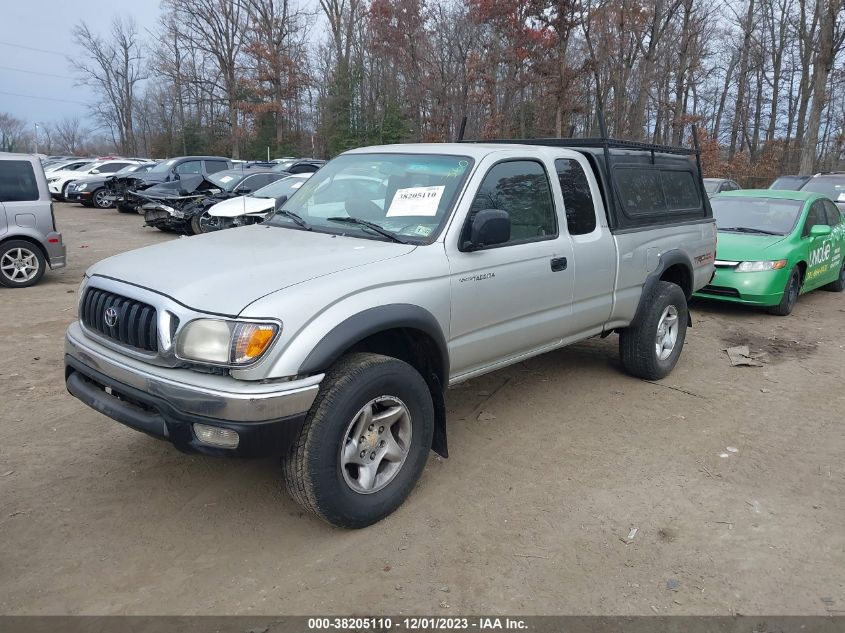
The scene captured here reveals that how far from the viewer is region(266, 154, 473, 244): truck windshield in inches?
151

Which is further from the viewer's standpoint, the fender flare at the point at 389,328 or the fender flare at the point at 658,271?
the fender flare at the point at 658,271

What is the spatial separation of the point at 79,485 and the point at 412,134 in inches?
1170

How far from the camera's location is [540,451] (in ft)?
14.3


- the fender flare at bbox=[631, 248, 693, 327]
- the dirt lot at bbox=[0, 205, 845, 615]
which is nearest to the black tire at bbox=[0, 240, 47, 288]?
the dirt lot at bbox=[0, 205, 845, 615]

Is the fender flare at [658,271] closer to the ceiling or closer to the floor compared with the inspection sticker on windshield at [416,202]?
closer to the floor

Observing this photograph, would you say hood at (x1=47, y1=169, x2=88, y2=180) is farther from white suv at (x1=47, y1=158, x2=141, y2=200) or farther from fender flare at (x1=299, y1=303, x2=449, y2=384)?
fender flare at (x1=299, y1=303, x2=449, y2=384)

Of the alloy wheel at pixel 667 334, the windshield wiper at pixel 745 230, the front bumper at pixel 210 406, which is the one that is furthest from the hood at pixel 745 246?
the front bumper at pixel 210 406

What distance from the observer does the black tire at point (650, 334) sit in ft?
Answer: 17.9

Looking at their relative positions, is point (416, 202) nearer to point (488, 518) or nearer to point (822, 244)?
point (488, 518)

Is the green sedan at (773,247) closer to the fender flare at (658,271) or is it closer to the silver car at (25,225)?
the fender flare at (658,271)

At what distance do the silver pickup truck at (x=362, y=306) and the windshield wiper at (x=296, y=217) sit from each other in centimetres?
3

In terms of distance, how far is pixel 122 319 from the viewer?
125 inches

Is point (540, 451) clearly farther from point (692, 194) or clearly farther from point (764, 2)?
point (764, 2)

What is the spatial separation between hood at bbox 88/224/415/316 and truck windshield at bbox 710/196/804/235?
21.9ft
